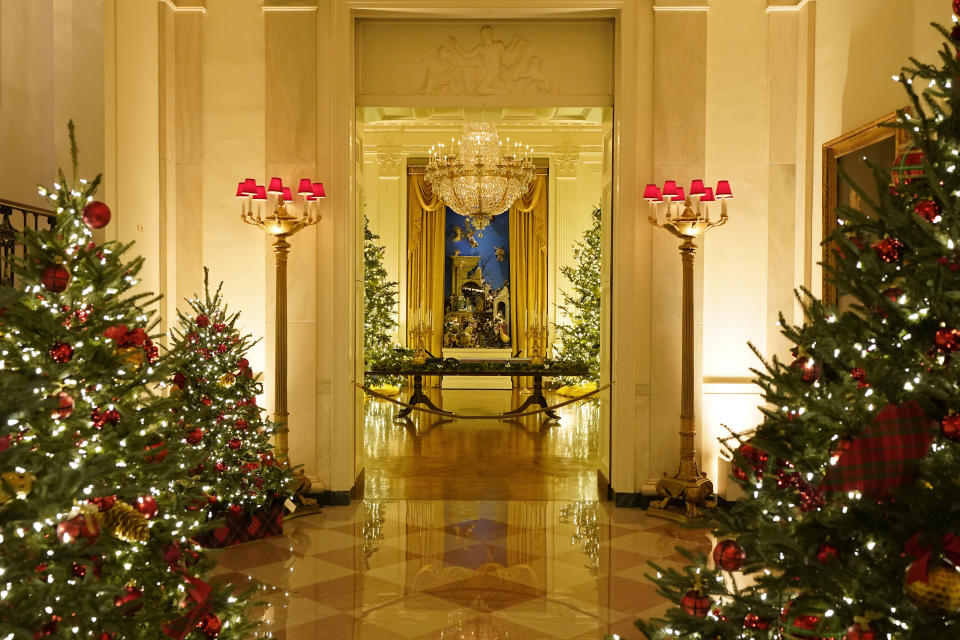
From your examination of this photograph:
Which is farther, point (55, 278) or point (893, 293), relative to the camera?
point (55, 278)

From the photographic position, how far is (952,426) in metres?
2.11

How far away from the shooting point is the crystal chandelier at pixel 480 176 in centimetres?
1287

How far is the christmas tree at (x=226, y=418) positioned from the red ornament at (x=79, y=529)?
3.10 meters

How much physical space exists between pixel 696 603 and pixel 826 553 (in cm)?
56

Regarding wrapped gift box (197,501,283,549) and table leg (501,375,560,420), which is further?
table leg (501,375,560,420)

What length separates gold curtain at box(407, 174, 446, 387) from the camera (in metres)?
16.6

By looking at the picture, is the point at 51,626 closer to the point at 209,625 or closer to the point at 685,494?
the point at 209,625

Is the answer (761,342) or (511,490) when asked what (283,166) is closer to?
(511,490)

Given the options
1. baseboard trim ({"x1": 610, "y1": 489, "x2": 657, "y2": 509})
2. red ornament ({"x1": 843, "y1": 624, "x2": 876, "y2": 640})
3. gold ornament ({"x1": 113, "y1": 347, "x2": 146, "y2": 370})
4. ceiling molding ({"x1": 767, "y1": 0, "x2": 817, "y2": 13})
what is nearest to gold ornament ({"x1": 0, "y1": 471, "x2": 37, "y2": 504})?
gold ornament ({"x1": 113, "y1": 347, "x2": 146, "y2": 370})

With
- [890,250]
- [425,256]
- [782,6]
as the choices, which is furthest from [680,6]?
[425,256]

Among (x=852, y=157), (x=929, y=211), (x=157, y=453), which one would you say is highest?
(x=852, y=157)

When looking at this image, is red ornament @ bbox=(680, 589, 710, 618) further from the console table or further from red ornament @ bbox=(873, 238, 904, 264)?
the console table

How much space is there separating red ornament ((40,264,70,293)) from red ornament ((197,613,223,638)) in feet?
4.35

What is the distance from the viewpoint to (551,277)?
53.4 ft
